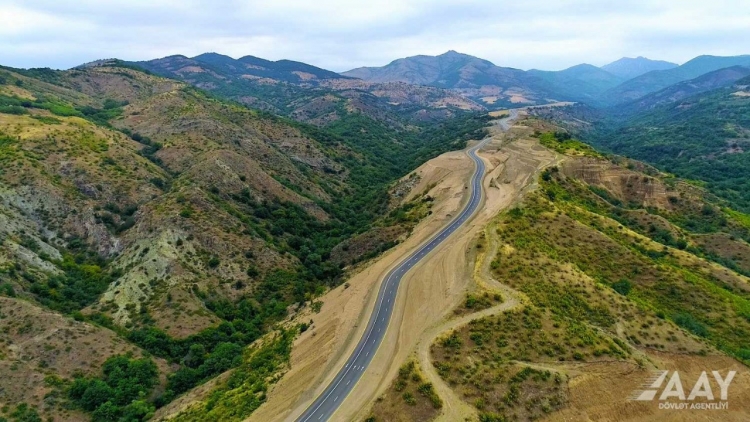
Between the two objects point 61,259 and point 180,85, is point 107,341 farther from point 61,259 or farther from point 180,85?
point 180,85

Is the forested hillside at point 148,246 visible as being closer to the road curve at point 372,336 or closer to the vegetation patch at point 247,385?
the vegetation patch at point 247,385

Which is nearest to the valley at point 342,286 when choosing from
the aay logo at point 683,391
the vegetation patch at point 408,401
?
the vegetation patch at point 408,401

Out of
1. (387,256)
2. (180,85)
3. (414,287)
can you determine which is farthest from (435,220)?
(180,85)

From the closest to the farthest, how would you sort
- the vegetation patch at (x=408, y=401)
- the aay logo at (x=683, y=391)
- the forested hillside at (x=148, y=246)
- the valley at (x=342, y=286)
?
the vegetation patch at (x=408, y=401)
the aay logo at (x=683, y=391)
the valley at (x=342, y=286)
the forested hillside at (x=148, y=246)

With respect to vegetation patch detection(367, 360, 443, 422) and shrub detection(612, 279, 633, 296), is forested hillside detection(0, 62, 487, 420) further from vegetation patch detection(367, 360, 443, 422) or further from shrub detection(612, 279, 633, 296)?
shrub detection(612, 279, 633, 296)

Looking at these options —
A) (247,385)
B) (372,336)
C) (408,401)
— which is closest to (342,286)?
(372,336)

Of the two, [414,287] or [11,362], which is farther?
[414,287]

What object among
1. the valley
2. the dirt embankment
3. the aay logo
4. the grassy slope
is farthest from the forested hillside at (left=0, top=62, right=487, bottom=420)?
the aay logo
